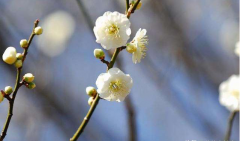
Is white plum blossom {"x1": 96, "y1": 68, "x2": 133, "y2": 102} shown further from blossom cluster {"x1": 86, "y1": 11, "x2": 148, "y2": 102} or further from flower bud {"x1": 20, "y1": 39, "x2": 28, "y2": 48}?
flower bud {"x1": 20, "y1": 39, "x2": 28, "y2": 48}

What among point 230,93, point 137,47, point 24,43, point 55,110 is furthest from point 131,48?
point 55,110

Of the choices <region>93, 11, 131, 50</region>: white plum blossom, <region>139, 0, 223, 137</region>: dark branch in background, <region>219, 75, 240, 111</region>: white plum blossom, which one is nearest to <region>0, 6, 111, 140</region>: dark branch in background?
<region>139, 0, 223, 137</region>: dark branch in background

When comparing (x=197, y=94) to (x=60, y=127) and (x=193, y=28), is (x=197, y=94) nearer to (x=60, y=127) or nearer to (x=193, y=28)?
(x=193, y=28)

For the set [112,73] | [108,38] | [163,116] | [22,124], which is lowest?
[112,73]

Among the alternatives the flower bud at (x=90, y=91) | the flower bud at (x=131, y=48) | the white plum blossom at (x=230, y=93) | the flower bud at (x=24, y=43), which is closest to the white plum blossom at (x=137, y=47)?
the flower bud at (x=131, y=48)

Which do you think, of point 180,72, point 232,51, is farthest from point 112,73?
point 232,51

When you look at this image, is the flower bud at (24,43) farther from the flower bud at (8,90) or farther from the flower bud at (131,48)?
the flower bud at (131,48)

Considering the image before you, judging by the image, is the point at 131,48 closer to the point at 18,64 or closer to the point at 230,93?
the point at 18,64
